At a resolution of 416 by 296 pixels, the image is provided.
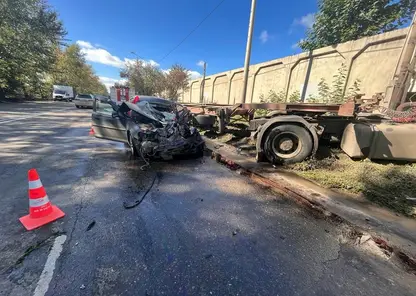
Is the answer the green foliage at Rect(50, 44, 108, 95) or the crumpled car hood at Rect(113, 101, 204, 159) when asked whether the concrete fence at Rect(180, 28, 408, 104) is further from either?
the green foliage at Rect(50, 44, 108, 95)

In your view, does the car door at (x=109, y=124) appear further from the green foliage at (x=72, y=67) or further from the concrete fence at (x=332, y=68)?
the green foliage at (x=72, y=67)

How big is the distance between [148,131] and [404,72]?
7029 millimetres

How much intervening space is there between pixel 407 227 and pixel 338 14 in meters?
A: 16.7

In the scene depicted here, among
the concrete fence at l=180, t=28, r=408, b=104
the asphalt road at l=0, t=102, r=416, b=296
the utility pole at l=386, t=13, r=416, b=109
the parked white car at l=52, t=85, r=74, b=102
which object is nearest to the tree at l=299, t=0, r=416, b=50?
the concrete fence at l=180, t=28, r=408, b=104

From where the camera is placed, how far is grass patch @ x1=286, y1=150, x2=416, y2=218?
320 centimetres

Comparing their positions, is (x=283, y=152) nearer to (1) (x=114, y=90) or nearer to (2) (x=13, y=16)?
(1) (x=114, y=90)

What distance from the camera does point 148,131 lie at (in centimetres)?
462

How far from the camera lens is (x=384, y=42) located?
24.9 feet

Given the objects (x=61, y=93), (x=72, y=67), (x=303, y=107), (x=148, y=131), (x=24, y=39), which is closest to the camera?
(x=148, y=131)

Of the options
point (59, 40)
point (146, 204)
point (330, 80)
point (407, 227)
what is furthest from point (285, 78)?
point (59, 40)

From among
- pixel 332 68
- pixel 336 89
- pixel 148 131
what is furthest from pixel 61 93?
pixel 336 89

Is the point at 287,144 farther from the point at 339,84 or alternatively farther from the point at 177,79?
the point at 177,79

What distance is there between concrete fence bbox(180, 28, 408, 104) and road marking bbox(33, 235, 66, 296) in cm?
997

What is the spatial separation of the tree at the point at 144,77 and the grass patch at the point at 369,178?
1352 inches
